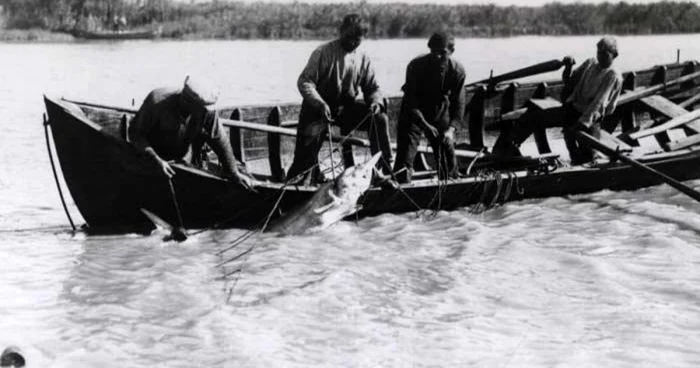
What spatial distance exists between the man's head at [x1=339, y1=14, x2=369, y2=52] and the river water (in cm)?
178

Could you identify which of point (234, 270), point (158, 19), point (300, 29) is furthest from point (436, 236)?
point (158, 19)

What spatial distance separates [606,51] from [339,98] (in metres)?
2.97

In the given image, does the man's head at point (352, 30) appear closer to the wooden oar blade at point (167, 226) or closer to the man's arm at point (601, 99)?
the wooden oar blade at point (167, 226)

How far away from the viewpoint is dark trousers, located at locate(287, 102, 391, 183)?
8.16 m

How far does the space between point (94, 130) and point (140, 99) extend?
12539 mm

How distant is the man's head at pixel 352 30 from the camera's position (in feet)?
25.7

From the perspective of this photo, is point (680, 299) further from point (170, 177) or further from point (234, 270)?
point (170, 177)

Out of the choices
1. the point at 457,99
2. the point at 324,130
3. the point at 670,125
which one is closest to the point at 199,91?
the point at 324,130

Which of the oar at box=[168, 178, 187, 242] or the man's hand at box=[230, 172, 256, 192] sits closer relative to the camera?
the man's hand at box=[230, 172, 256, 192]

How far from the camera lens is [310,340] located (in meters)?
5.78

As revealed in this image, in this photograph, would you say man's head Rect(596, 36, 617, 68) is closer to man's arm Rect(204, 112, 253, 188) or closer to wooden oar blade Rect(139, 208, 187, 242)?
man's arm Rect(204, 112, 253, 188)

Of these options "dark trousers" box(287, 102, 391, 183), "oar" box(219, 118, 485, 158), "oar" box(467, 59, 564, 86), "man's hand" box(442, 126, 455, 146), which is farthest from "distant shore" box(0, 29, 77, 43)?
"man's hand" box(442, 126, 455, 146)

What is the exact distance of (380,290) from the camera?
6.82m

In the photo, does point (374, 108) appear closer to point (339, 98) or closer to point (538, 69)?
point (339, 98)
